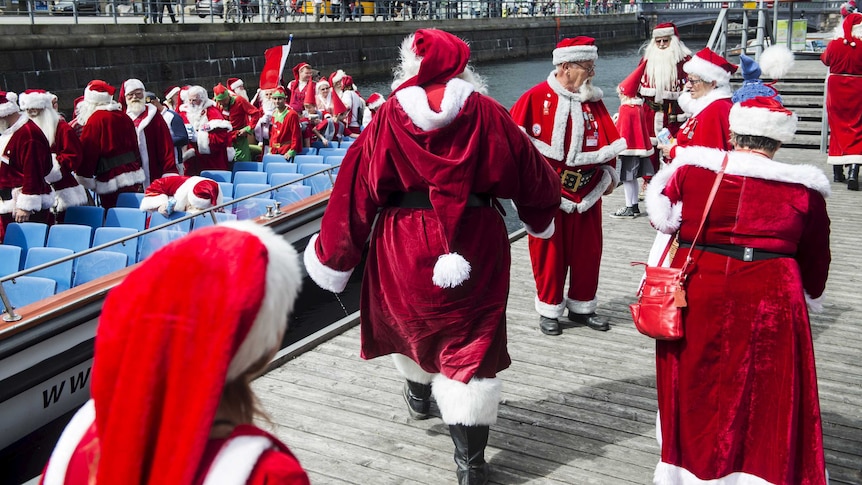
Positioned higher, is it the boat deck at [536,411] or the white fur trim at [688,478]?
the white fur trim at [688,478]

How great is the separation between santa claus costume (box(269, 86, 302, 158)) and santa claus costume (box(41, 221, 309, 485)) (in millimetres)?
8387

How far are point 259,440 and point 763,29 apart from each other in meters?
13.6

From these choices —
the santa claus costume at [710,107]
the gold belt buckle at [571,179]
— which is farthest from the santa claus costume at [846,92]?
the gold belt buckle at [571,179]

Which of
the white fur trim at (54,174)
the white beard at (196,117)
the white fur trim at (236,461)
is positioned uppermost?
the white fur trim at (236,461)

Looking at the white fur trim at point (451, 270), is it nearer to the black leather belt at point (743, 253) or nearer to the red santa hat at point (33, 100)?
the black leather belt at point (743, 253)

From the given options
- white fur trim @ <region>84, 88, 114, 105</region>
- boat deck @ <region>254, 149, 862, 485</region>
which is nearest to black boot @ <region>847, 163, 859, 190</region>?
boat deck @ <region>254, 149, 862, 485</region>

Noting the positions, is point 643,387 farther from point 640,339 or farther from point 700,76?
point 700,76

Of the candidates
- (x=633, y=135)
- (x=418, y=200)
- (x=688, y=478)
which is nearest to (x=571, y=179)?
(x=418, y=200)

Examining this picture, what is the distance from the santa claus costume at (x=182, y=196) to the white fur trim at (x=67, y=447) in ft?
16.3

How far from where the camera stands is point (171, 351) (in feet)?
4.20

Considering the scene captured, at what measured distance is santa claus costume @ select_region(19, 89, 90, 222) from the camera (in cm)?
695

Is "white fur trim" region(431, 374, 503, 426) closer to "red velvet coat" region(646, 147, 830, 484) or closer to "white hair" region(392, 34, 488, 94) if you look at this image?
"red velvet coat" region(646, 147, 830, 484)

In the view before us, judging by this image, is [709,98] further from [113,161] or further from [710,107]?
[113,161]

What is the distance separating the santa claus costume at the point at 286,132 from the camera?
9.77 m
